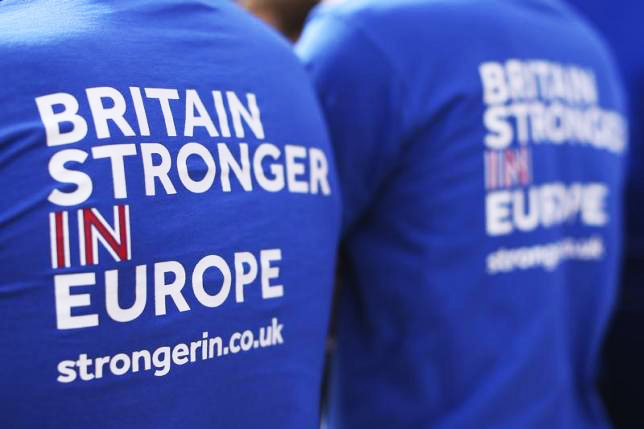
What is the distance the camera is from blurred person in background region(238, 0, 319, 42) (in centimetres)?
177

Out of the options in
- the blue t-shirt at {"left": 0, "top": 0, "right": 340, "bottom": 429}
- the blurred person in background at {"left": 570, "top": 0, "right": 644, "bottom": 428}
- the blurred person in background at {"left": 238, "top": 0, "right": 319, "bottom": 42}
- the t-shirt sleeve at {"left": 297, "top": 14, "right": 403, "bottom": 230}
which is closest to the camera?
the blue t-shirt at {"left": 0, "top": 0, "right": 340, "bottom": 429}

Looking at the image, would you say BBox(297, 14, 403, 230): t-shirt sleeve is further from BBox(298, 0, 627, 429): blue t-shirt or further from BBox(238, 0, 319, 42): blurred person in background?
BBox(238, 0, 319, 42): blurred person in background

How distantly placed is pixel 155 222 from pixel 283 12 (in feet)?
2.94

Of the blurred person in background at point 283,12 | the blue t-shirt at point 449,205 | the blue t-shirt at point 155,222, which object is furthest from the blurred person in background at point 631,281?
the blue t-shirt at point 155,222

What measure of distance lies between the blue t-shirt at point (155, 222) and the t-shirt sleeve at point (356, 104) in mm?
237

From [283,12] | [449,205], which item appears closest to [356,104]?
[449,205]

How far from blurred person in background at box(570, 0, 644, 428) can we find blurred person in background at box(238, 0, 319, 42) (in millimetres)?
815

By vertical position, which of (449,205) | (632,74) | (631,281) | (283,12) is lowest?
(631,281)

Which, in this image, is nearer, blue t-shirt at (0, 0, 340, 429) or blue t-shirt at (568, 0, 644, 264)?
blue t-shirt at (0, 0, 340, 429)

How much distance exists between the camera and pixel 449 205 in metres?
1.44

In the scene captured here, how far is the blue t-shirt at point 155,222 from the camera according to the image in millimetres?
935

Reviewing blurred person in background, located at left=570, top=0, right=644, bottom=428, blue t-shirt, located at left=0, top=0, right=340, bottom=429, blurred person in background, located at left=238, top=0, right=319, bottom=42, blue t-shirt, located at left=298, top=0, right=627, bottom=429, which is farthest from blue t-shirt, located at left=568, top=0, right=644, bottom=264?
blue t-shirt, located at left=0, top=0, right=340, bottom=429

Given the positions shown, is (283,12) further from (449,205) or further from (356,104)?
(449,205)

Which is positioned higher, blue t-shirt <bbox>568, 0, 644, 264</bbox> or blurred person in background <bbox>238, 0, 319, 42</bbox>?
blurred person in background <bbox>238, 0, 319, 42</bbox>
